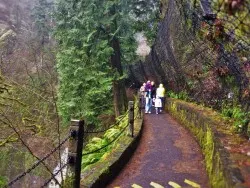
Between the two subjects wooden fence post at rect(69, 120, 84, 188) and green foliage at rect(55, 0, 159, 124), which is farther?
green foliage at rect(55, 0, 159, 124)

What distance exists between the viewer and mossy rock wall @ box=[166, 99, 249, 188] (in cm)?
488

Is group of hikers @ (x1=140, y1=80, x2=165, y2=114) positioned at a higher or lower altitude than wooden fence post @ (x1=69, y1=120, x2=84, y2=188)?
higher

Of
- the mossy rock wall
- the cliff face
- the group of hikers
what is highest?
the cliff face

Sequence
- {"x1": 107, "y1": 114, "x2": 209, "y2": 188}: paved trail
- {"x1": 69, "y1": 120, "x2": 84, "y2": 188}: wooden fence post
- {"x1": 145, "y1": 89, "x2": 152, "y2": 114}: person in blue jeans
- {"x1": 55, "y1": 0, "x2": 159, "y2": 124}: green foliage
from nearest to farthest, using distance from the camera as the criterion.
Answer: {"x1": 69, "y1": 120, "x2": 84, "y2": 188}: wooden fence post → {"x1": 107, "y1": 114, "x2": 209, "y2": 188}: paved trail → {"x1": 145, "y1": 89, "x2": 152, "y2": 114}: person in blue jeans → {"x1": 55, "y1": 0, "x2": 159, "y2": 124}: green foliage

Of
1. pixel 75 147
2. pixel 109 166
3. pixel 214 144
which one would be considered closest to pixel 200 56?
pixel 214 144

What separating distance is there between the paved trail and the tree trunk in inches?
341

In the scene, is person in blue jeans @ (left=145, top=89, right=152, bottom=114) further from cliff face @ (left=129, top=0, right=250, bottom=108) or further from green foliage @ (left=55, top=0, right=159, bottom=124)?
green foliage @ (left=55, top=0, right=159, bottom=124)

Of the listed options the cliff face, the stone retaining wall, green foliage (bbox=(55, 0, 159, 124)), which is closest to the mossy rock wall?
the cliff face

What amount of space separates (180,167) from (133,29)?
15.6 meters

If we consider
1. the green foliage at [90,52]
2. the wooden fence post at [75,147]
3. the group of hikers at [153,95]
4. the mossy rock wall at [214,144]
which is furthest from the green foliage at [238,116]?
the green foliage at [90,52]

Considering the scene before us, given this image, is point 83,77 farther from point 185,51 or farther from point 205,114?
point 205,114

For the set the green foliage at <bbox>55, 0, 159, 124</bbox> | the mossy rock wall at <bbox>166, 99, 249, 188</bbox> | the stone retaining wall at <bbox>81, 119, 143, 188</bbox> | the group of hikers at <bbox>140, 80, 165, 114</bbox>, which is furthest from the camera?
the green foliage at <bbox>55, 0, 159, 124</bbox>

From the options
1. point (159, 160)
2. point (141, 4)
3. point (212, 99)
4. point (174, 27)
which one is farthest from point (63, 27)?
point (159, 160)

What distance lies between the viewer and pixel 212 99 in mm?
12531
